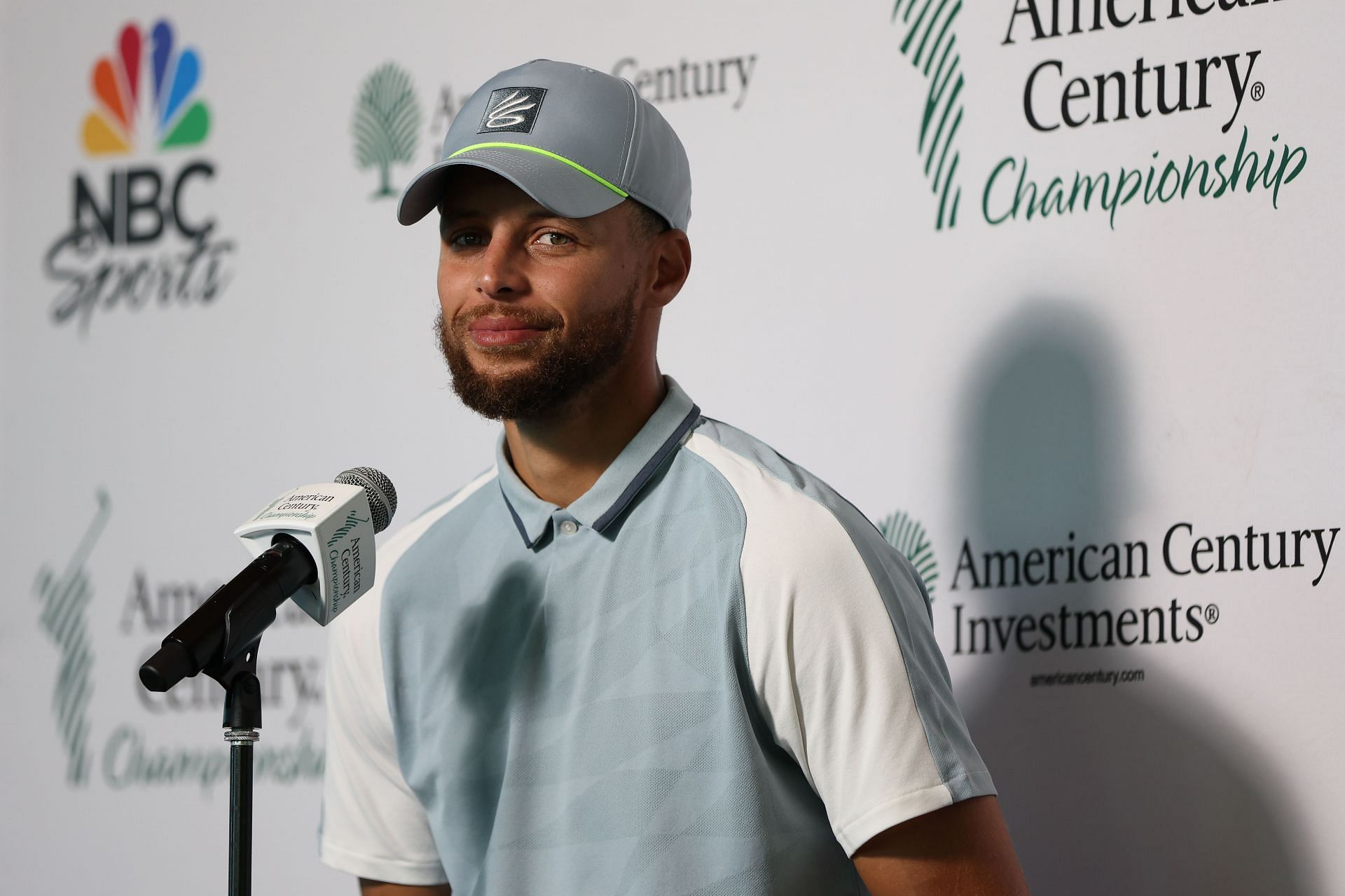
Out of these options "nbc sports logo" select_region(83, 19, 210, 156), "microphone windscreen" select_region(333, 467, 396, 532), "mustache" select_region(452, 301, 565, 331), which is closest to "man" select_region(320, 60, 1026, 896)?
"mustache" select_region(452, 301, 565, 331)

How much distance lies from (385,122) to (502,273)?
0.82 metres

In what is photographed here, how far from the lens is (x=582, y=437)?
1.38m

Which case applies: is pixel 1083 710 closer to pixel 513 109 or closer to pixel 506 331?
pixel 506 331

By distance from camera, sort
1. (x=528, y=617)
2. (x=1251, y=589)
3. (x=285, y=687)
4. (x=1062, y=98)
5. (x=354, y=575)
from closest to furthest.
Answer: (x=354, y=575), (x=528, y=617), (x=1251, y=589), (x=1062, y=98), (x=285, y=687)

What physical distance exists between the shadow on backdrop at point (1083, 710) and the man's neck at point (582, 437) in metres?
0.42

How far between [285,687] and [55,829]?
42cm

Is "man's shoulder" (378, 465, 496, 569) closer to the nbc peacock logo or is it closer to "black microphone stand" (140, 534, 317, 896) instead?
"black microphone stand" (140, 534, 317, 896)

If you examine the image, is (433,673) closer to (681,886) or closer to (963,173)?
(681,886)

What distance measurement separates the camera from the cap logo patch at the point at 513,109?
133 cm

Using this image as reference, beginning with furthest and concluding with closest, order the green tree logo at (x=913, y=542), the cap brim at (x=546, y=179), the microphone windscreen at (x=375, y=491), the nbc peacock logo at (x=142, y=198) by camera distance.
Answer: the nbc peacock logo at (x=142, y=198)
the green tree logo at (x=913, y=542)
the cap brim at (x=546, y=179)
the microphone windscreen at (x=375, y=491)

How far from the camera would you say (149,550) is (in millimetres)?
2109

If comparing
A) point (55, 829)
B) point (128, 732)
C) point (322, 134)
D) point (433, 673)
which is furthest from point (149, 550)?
point (433, 673)

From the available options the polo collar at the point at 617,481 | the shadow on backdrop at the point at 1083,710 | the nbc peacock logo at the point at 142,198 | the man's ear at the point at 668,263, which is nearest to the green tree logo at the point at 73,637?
the nbc peacock logo at the point at 142,198

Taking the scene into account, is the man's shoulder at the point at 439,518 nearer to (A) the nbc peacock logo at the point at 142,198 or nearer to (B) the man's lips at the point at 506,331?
(B) the man's lips at the point at 506,331
